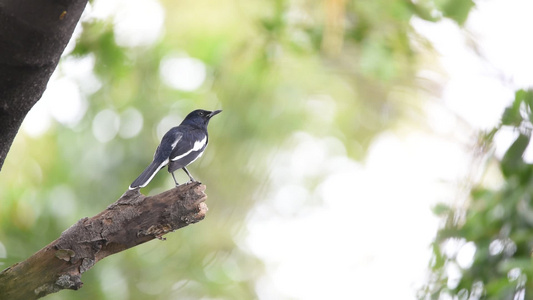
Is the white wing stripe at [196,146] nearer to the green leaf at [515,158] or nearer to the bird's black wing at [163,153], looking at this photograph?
A: the bird's black wing at [163,153]

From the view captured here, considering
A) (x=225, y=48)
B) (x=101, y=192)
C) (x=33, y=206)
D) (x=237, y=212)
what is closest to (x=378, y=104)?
(x=225, y=48)

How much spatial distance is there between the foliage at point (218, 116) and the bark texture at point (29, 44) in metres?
2.65

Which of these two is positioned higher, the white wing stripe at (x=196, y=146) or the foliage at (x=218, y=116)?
the white wing stripe at (x=196, y=146)

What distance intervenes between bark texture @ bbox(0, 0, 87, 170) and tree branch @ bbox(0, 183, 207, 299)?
0.67m

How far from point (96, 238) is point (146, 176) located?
1.74ft

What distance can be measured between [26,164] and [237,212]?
12.0 ft

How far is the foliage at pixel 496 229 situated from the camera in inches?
148

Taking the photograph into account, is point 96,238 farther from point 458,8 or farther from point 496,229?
point 458,8

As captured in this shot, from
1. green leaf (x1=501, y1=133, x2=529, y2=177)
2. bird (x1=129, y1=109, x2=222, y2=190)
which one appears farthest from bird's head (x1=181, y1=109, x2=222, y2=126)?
green leaf (x1=501, y1=133, x2=529, y2=177)

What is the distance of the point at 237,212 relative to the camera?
6297 mm

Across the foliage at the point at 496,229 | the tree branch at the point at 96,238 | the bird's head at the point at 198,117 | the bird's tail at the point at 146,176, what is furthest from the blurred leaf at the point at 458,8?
the tree branch at the point at 96,238

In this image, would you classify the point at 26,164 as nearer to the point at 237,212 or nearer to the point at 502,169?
the point at 237,212

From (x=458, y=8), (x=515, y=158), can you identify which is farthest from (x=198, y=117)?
(x=458, y=8)

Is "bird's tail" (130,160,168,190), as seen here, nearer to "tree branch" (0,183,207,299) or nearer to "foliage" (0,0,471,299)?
"tree branch" (0,183,207,299)
